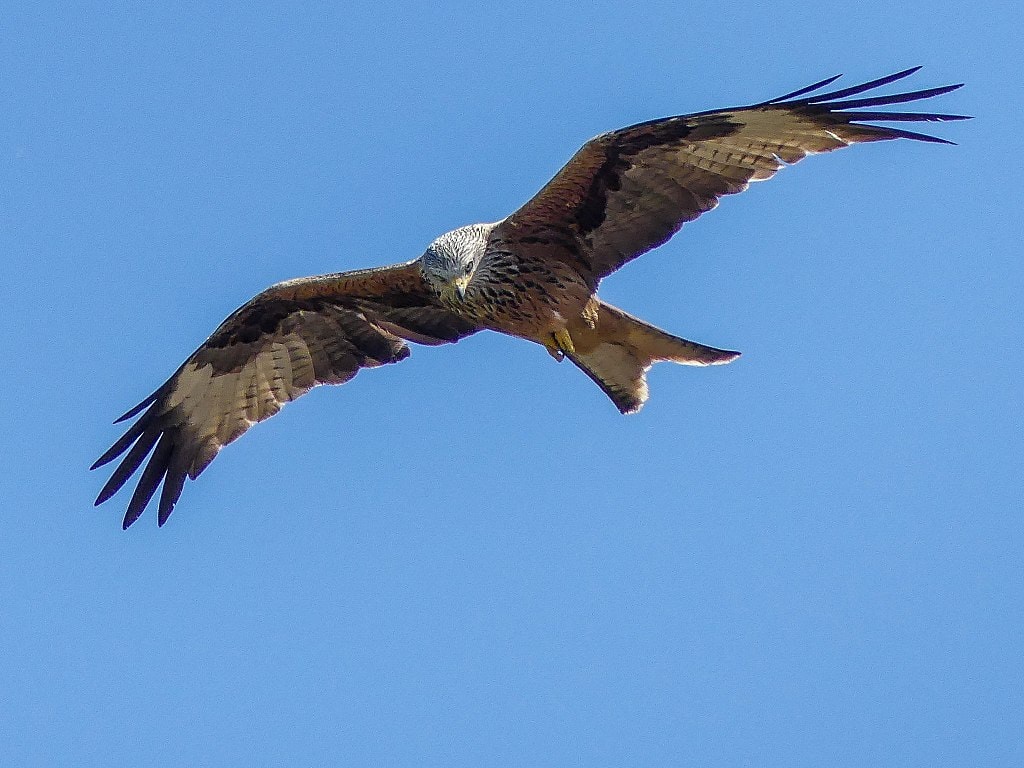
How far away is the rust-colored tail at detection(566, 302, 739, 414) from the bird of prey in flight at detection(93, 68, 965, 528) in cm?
1

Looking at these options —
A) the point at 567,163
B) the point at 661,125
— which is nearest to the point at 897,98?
the point at 661,125

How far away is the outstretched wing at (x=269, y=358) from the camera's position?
9922 mm

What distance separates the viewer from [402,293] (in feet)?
32.5

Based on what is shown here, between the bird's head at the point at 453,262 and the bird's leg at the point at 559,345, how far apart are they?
2.45 ft

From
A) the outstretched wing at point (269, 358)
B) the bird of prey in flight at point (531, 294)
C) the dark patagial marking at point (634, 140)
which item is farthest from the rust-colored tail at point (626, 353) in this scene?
the outstretched wing at point (269, 358)

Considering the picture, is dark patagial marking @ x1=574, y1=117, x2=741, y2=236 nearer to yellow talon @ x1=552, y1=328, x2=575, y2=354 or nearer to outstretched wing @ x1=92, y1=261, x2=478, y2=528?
yellow talon @ x1=552, y1=328, x2=575, y2=354

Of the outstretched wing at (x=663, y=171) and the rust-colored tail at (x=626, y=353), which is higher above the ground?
the outstretched wing at (x=663, y=171)

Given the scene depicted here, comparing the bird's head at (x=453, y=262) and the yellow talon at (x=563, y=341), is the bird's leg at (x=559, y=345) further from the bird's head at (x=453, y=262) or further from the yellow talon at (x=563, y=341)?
the bird's head at (x=453, y=262)

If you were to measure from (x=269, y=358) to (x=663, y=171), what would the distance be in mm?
3046

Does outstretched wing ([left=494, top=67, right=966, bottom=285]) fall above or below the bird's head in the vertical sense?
above

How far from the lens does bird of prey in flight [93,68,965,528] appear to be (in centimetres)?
871

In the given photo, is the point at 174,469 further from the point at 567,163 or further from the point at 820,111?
the point at 820,111

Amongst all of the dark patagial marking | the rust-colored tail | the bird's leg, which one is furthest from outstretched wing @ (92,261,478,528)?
the dark patagial marking

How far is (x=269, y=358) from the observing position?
10359mm
